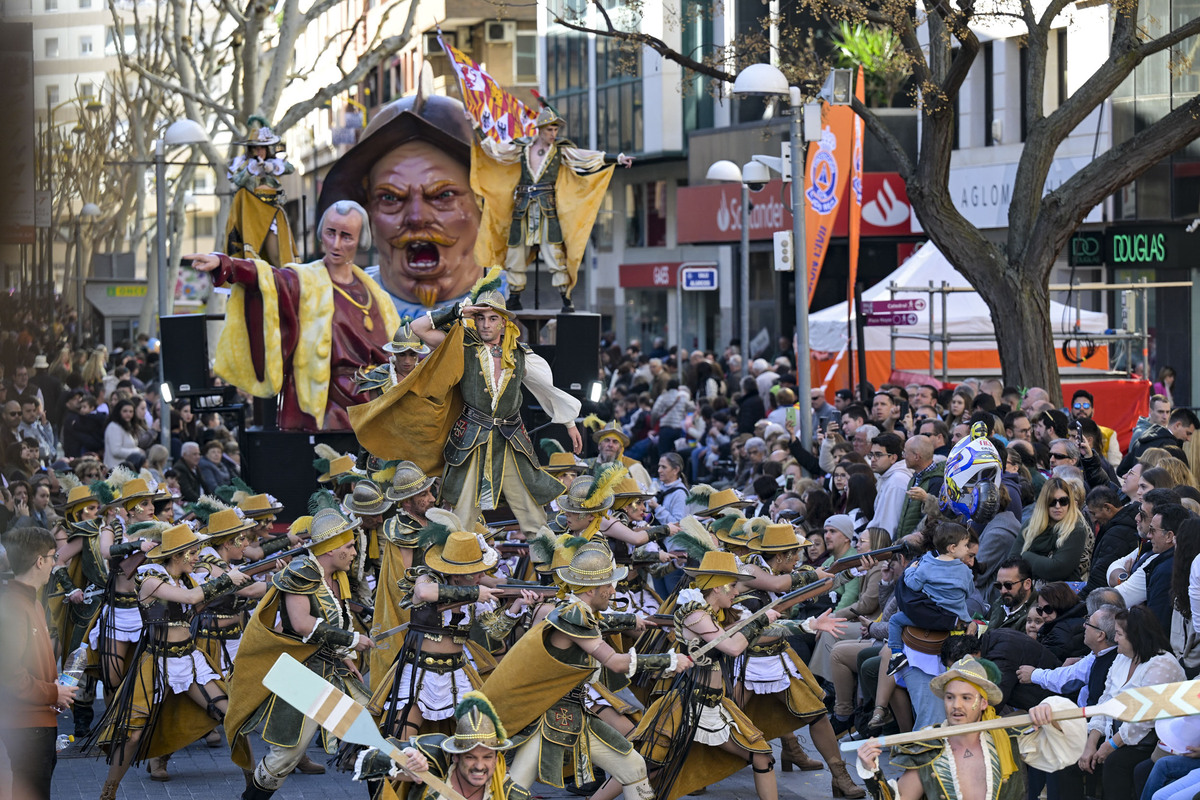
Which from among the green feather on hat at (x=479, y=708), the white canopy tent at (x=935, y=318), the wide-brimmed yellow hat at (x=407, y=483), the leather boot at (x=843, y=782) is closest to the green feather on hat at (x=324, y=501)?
the wide-brimmed yellow hat at (x=407, y=483)

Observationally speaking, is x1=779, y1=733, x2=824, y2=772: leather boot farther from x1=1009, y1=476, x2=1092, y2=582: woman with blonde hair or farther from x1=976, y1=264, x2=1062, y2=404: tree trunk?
x1=976, y1=264, x2=1062, y2=404: tree trunk

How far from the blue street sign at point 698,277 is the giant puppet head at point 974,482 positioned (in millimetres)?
11901

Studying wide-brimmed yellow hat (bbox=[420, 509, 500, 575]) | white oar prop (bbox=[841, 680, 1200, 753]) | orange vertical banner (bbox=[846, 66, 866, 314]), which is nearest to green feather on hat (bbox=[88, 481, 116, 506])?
wide-brimmed yellow hat (bbox=[420, 509, 500, 575])

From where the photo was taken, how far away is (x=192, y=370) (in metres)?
14.5

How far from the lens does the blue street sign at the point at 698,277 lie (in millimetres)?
20422

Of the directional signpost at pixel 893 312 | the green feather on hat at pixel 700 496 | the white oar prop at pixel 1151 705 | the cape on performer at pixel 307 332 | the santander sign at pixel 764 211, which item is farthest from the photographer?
the santander sign at pixel 764 211

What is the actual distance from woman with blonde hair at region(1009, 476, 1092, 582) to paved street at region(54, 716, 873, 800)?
165cm

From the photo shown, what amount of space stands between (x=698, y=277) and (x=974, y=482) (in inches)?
487

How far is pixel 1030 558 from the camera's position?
7867mm

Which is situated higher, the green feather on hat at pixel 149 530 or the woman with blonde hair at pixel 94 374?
the woman with blonde hair at pixel 94 374

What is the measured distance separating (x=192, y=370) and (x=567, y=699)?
9003mm

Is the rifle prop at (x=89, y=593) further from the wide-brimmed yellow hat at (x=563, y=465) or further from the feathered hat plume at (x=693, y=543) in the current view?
the feathered hat plume at (x=693, y=543)

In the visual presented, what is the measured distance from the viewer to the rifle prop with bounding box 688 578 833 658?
6.68 meters

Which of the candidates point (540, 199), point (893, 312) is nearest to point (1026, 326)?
point (893, 312)
